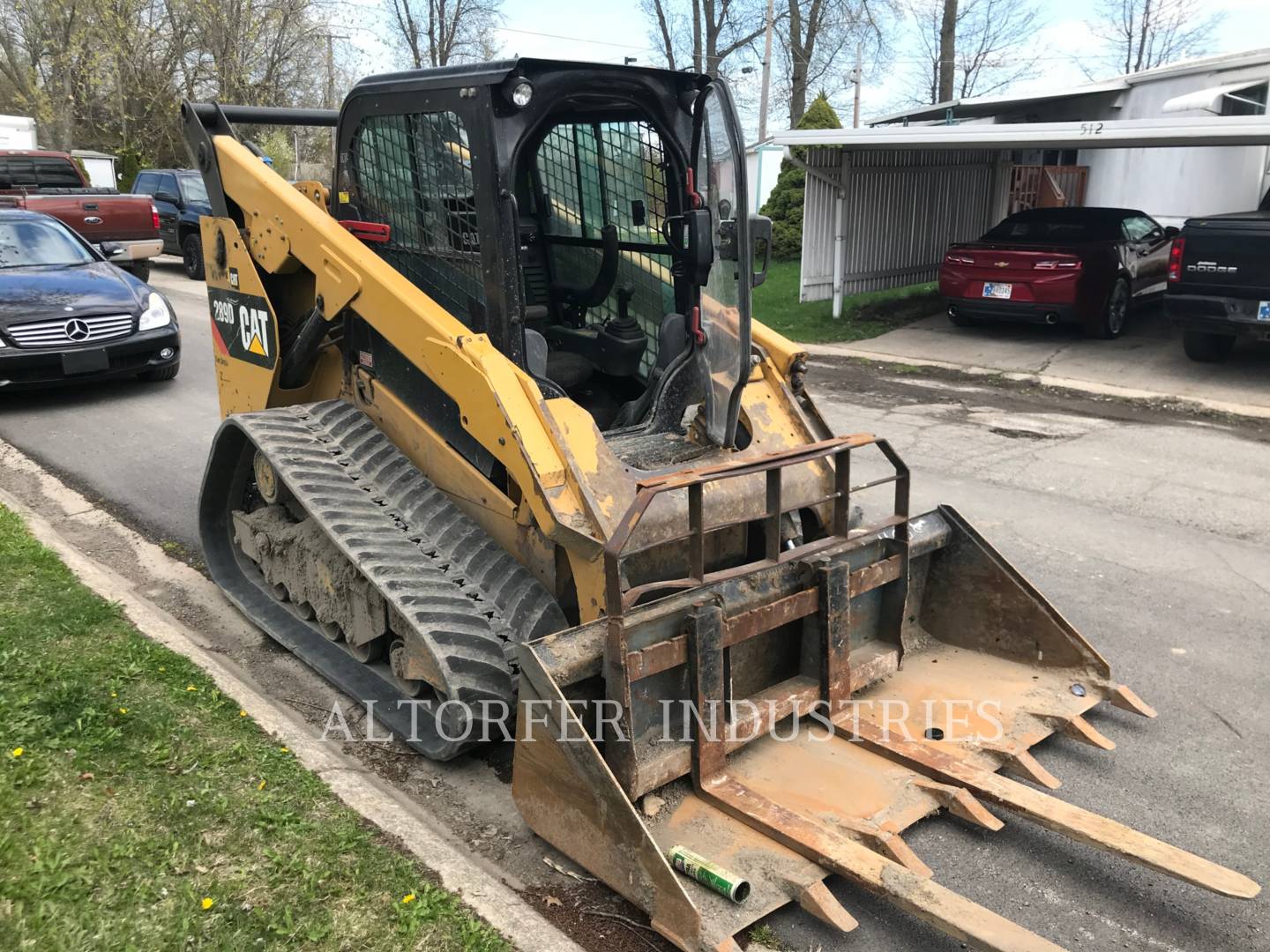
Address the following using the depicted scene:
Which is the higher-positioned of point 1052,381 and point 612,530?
point 612,530

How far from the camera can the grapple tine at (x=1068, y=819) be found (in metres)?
3.00

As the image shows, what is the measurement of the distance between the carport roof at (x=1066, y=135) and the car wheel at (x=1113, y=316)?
79.9 inches

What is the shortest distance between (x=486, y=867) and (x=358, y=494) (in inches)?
71.5

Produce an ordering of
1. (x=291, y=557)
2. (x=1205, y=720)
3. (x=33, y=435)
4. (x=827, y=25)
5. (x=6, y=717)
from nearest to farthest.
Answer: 1. (x=6, y=717)
2. (x=1205, y=720)
3. (x=291, y=557)
4. (x=33, y=435)
5. (x=827, y=25)

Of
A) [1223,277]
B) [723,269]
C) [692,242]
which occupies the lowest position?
[1223,277]

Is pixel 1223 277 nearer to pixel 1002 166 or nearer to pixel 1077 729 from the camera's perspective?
pixel 1002 166

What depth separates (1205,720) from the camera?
429 cm

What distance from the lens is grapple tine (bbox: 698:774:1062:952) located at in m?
2.79

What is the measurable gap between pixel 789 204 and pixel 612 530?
69.3 ft

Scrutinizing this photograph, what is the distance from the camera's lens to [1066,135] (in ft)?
37.6

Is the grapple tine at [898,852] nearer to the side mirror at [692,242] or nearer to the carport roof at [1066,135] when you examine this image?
the side mirror at [692,242]

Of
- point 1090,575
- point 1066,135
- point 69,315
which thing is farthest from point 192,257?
point 1090,575

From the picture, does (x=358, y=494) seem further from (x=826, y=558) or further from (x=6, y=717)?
(x=826, y=558)

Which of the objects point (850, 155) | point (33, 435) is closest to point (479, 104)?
point (33, 435)
